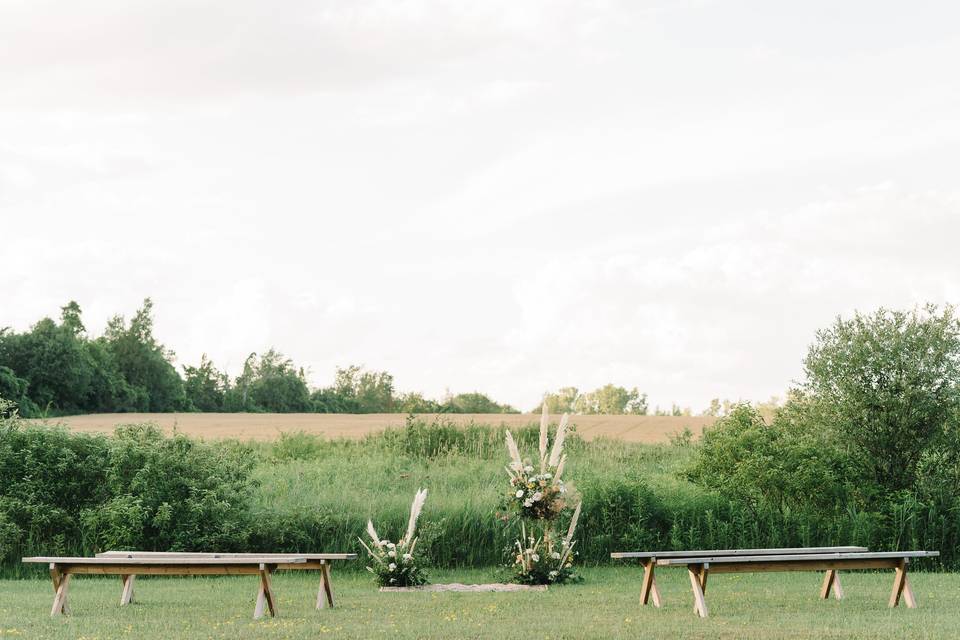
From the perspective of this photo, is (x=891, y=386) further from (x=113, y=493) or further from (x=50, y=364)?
(x=50, y=364)

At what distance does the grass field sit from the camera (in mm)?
33188

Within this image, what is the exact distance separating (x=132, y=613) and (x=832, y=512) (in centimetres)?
1150

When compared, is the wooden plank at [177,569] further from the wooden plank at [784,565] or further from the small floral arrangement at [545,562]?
the small floral arrangement at [545,562]

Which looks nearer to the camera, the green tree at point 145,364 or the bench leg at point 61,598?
the bench leg at point 61,598

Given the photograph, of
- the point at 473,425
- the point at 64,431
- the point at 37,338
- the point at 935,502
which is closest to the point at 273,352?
the point at 37,338

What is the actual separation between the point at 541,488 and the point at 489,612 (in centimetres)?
355

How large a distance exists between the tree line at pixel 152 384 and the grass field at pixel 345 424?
369 cm

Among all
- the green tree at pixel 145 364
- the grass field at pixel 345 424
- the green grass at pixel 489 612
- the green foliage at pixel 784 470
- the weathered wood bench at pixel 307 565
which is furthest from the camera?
the green tree at pixel 145 364

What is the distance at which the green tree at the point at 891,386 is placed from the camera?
666 inches

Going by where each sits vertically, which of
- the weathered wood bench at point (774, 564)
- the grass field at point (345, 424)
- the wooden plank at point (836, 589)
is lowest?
the wooden plank at point (836, 589)

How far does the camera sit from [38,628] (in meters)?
8.91

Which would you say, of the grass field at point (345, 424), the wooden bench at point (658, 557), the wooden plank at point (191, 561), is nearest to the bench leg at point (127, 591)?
the wooden plank at point (191, 561)

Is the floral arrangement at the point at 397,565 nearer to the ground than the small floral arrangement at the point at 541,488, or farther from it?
nearer to the ground

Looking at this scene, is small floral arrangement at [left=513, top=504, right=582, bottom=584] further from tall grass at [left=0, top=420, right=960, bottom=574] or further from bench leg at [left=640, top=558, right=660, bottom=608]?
bench leg at [left=640, top=558, right=660, bottom=608]
